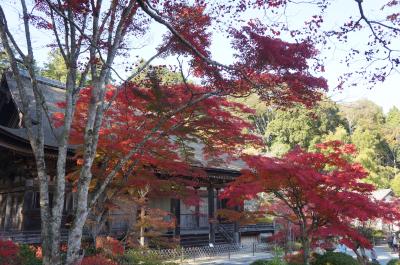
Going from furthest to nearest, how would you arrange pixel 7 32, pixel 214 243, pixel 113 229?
pixel 214 243
pixel 113 229
pixel 7 32

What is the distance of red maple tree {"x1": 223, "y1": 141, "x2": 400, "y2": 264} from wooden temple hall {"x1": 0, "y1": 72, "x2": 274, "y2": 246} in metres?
5.82

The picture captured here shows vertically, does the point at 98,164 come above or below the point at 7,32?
below

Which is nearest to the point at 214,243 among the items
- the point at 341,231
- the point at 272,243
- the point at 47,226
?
the point at 272,243

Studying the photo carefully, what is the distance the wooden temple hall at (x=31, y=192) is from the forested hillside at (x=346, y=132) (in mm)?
17794

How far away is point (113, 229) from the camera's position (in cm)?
1553

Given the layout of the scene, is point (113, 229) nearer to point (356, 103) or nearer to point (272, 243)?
point (272, 243)

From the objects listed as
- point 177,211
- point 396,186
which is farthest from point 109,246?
point 396,186

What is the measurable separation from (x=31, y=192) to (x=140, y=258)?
4.14m

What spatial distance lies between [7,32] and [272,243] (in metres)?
18.7

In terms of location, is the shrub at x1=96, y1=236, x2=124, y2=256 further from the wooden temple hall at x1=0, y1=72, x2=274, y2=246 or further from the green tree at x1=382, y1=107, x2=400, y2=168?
the green tree at x1=382, y1=107, x2=400, y2=168

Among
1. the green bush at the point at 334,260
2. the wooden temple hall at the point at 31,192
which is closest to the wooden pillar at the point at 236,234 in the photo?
the wooden temple hall at the point at 31,192

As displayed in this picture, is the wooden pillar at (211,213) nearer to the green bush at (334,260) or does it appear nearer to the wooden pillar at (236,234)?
the wooden pillar at (236,234)

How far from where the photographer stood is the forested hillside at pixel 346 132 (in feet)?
121

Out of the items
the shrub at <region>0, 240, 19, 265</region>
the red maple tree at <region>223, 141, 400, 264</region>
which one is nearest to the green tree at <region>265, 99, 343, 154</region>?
the red maple tree at <region>223, 141, 400, 264</region>
